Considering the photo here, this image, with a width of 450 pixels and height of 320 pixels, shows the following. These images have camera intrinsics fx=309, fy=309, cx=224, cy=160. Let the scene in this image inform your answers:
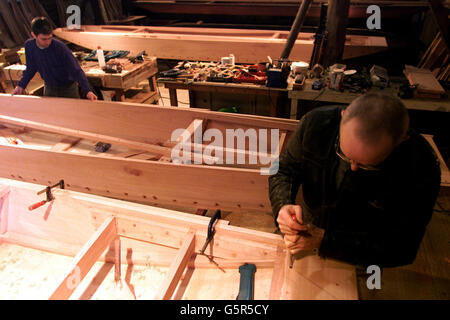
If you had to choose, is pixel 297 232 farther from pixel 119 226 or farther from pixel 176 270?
pixel 119 226

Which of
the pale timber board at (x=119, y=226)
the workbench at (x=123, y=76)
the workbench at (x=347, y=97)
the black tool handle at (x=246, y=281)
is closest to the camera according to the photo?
the black tool handle at (x=246, y=281)

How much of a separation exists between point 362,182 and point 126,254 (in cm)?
163

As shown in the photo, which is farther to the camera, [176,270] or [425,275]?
[425,275]

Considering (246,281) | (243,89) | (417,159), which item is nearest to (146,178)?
(246,281)

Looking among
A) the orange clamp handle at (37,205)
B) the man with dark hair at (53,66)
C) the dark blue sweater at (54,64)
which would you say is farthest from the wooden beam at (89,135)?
the orange clamp handle at (37,205)

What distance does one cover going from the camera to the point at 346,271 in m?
1.56

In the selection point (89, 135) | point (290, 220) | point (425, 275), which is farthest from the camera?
point (89, 135)

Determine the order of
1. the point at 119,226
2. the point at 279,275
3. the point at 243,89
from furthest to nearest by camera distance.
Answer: the point at 243,89 < the point at 119,226 < the point at 279,275

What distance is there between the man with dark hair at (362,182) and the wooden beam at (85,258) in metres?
1.12

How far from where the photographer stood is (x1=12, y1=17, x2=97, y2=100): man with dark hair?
383cm

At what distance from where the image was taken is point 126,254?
2189 mm

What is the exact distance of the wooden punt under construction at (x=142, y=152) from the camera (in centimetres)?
268

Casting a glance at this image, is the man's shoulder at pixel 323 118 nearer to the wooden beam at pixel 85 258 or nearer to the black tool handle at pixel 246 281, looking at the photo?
the black tool handle at pixel 246 281
